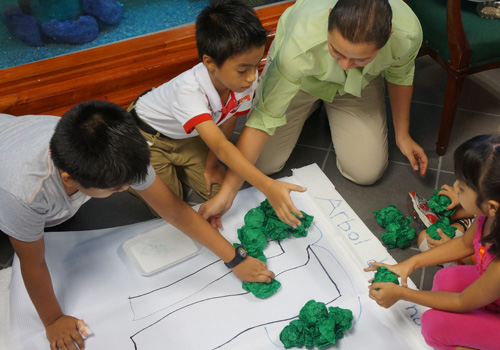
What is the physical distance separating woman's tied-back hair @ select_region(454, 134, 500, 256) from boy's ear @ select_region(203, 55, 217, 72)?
0.60 metres

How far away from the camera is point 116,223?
63.9 inches

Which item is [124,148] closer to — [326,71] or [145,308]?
[145,308]

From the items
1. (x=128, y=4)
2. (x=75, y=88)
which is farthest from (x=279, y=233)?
(x=128, y=4)

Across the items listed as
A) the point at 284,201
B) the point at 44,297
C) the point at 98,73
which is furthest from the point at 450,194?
the point at 98,73

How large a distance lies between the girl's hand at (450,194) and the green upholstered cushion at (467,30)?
1.32 feet

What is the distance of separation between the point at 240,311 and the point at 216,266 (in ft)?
0.50

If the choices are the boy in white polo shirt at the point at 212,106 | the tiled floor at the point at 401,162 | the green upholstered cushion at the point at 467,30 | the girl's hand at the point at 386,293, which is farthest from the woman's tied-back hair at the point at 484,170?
the green upholstered cushion at the point at 467,30

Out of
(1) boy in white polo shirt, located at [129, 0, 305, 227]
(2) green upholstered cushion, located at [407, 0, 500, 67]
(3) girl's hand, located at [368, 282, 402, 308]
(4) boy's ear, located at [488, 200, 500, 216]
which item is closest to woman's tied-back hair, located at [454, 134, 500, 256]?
(4) boy's ear, located at [488, 200, 500, 216]

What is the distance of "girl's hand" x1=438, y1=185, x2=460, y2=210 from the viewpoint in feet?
4.92

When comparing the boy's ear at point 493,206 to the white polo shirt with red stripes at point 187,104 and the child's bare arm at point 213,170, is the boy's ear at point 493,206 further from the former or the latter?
the child's bare arm at point 213,170

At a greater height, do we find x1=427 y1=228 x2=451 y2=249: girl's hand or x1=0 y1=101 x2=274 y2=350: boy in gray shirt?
x1=0 y1=101 x2=274 y2=350: boy in gray shirt

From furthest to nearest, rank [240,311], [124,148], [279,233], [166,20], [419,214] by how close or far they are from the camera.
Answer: [166,20] < [419,214] < [279,233] < [240,311] < [124,148]

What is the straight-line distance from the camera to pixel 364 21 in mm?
1197

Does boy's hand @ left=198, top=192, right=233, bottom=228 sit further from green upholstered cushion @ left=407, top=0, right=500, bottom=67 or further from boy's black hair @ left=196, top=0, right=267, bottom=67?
green upholstered cushion @ left=407, top=0, right=500, bottom=67
